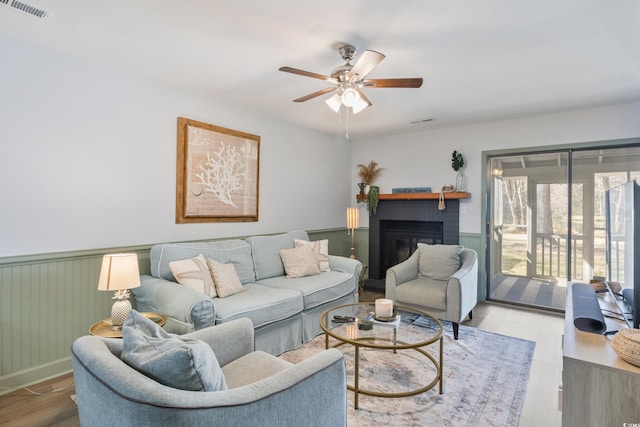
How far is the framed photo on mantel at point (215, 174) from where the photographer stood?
3344 mm

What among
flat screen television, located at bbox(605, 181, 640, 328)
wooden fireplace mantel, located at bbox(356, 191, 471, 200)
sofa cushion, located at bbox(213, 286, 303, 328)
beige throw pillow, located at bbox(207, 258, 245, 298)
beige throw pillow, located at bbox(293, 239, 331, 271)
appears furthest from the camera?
wooden fireplace mantel, located at bbox(356, 191, 471, 200)

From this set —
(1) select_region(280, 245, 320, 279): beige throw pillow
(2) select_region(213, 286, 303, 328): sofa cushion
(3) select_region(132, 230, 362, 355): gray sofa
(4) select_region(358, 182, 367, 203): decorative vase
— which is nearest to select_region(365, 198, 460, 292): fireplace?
(4) select_region(358, 182, 367, 203): decorative vase

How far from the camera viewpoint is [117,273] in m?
2.26

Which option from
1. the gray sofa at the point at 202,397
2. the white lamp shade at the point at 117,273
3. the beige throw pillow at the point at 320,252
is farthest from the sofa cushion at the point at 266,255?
the gray sofa at the point at 202,397

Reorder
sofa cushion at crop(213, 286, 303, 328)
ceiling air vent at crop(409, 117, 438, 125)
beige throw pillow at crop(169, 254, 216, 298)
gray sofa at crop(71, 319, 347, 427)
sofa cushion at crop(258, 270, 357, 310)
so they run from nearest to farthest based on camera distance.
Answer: gray sofa at crop(71, 319, 347, 427), sofa cushion at crop(213, 286, 303, 328), beige throw pillow at crop(169, 254, 216, 298), sofa cushion at crop(258, 270, 357, 310), ceiling air vent at crop(409, 117, 438, 125)

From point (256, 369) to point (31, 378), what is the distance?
1986 millimetres

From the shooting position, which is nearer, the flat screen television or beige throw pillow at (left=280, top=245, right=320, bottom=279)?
the flat screen television

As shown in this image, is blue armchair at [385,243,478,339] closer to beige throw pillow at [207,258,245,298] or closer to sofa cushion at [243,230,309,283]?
sofa cushion at [243,230,309,283]

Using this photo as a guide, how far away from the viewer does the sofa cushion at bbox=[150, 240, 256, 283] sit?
287 cm

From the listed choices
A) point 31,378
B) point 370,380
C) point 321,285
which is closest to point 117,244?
point 31,378

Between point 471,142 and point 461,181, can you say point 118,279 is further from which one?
point 471,142

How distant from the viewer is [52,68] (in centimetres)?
252

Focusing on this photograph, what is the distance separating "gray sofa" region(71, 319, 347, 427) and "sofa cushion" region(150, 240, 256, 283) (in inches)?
61.2

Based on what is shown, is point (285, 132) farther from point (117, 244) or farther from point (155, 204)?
point (117, 244)
